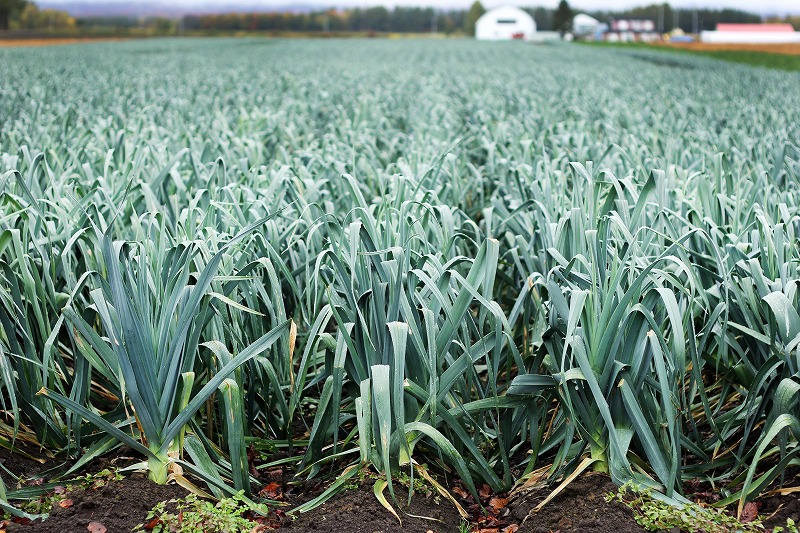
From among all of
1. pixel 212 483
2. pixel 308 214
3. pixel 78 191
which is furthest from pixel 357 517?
pixel 78 191

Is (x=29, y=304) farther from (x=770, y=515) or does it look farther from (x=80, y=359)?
(x=770, y=515)

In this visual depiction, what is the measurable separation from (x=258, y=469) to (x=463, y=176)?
3.18 m

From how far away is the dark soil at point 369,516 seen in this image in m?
2.21

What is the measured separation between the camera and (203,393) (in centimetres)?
228

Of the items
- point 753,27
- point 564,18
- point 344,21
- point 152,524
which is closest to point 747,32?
point 753,27

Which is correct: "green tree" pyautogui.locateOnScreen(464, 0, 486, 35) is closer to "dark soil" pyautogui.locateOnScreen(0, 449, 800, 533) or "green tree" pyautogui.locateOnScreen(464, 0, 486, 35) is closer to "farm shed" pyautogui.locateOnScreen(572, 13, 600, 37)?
"farm shed" pyautogui.locateOnScreen(572, 13, 600, 37)

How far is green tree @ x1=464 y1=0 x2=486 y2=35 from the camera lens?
105700 mm

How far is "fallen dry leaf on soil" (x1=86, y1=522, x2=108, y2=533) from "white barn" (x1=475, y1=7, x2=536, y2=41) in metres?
91.8

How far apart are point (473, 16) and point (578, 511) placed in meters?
111

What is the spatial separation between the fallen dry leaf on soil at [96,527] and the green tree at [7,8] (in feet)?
125

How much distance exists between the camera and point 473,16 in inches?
4230

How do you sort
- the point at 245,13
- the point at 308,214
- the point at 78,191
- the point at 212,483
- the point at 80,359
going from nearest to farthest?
the point at 212,483
the point at 80,359
the point at 308,214
the point at 78,191
the point at 245,13

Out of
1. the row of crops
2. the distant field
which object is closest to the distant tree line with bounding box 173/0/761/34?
the distant field

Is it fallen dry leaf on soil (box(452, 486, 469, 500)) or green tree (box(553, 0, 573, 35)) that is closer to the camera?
fallen dry leaf on soil (box(452, 486, 469, 500))
